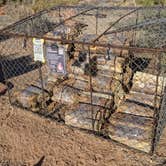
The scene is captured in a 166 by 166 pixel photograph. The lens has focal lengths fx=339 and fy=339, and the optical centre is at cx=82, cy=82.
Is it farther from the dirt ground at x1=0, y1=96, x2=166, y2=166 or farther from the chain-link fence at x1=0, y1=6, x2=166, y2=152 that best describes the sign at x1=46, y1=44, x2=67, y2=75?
the dirt ground at x1=0, y1=96, x2=166, y2=166

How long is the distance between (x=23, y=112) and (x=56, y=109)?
0.91 m

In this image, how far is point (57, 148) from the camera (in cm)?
787

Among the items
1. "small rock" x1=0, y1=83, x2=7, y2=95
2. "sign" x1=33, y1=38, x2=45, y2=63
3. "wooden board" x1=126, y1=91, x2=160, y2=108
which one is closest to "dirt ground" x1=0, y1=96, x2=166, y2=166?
"wooden board" x1=126, y1=91, x2=160, y2=108

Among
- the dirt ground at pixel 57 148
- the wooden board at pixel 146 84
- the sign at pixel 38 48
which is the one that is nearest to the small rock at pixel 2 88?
the dirt ground at pixel 57 148

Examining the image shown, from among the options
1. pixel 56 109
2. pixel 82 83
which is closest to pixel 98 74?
pixel 82 83

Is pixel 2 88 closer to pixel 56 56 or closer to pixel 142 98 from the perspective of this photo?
pixel 56 56

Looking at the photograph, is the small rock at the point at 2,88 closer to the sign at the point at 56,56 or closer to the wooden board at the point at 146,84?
the sign at the point at 56,56

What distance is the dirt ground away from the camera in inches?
292

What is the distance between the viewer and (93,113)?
8203mm

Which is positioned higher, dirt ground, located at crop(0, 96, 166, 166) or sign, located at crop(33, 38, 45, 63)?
sign, located at crop(33, 38, 45, 63)

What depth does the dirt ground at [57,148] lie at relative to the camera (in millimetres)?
7406

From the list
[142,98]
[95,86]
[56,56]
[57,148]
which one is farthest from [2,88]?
[142,98]

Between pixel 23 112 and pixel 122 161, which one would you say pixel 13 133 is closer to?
pixel 23 112

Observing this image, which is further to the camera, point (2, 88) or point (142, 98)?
point (2, 88)
